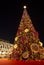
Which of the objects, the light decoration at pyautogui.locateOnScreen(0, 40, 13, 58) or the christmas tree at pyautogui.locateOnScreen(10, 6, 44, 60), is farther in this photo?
the light decoration at pyautogui.locateOnScreen(0, 40, 13, 58)

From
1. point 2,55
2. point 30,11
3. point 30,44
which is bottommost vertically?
point 2,55

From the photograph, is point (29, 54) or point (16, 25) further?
point (16, 25)

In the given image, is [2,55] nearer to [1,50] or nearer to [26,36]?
[1,50]

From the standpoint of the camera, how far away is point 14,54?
633 cm

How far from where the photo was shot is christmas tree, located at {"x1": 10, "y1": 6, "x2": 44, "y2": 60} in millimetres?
6199

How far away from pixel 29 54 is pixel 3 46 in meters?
1.37

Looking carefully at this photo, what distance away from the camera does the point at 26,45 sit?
6.31m

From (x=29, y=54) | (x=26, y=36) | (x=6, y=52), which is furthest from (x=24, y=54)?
(x=6, y=52)

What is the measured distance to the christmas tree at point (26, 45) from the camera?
244 inches

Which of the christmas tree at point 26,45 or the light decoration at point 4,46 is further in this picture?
the light decoration at point 4,46

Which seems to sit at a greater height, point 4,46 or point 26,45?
point 26,45

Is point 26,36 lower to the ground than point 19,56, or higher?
higher

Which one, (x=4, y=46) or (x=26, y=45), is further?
(x=4, y=46)

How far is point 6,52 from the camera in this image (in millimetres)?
7176
